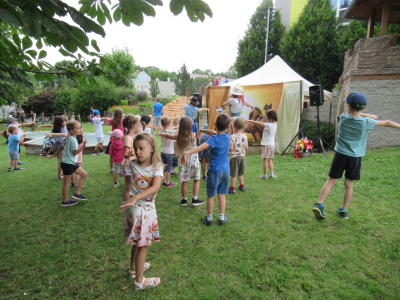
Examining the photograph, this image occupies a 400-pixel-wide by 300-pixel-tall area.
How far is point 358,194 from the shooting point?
5055 mm

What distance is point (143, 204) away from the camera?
97.8 inches

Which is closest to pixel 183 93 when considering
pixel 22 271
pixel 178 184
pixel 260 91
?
pixel 260 91

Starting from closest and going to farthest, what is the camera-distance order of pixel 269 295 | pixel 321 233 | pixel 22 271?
pixel 269 295 → pixel 22 271 → pixel 321 233

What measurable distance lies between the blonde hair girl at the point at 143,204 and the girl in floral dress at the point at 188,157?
6.35 feet

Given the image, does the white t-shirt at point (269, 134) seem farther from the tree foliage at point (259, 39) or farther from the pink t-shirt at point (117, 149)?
the tree foliage at point (259, 39)

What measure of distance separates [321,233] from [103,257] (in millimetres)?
→ 2971

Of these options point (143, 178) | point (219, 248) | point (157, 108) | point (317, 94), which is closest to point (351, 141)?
point (219, 248)

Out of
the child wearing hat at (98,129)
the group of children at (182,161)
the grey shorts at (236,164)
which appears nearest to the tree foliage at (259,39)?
the child wearing hat at (98,129)

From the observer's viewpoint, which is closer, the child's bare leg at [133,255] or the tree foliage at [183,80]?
the child's bare leg at [133,255]

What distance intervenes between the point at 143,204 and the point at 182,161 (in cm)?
106

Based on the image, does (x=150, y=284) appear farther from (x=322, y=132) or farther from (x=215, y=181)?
(x=322, y=132)

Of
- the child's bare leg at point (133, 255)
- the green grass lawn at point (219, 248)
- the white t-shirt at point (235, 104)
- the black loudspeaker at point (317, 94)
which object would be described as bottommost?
the green grass lawn at point (219, 248)

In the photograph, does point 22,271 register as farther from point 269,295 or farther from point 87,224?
point 269,295

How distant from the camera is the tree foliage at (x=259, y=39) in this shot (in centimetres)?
2798
